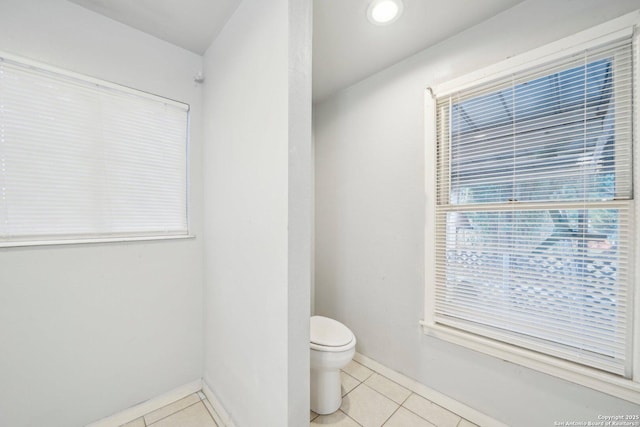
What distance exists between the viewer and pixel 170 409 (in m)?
1.54

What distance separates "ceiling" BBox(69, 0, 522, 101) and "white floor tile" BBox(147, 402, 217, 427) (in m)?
2.47

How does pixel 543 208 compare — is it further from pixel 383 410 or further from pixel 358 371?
pixel 358 371

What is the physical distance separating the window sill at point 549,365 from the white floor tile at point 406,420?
0.50m

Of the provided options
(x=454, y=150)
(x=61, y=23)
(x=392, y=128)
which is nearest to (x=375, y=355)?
(x=454, y=150)

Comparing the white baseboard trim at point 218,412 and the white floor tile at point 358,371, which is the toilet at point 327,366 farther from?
the white baseboard trim at point 218,412

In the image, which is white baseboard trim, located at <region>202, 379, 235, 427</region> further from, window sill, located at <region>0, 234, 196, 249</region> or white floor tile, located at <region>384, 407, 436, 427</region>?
window sill, located at <region>0, 234, 196, 249</region>

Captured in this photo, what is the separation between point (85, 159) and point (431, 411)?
8.72 feet

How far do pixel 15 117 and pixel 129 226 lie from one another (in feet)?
2.41

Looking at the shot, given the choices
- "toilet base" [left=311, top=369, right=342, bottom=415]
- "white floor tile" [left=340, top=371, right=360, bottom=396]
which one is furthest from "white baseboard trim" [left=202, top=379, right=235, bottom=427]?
"white floor tile" [left=340, top=371, right=360, bottom=396]

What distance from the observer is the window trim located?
1032 millimetres

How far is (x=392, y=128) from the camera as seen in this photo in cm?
187

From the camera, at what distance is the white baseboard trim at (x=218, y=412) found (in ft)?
4.64

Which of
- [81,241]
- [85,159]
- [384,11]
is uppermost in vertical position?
[384,11]

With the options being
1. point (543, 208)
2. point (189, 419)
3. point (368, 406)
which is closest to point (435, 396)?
point (368, 406)
